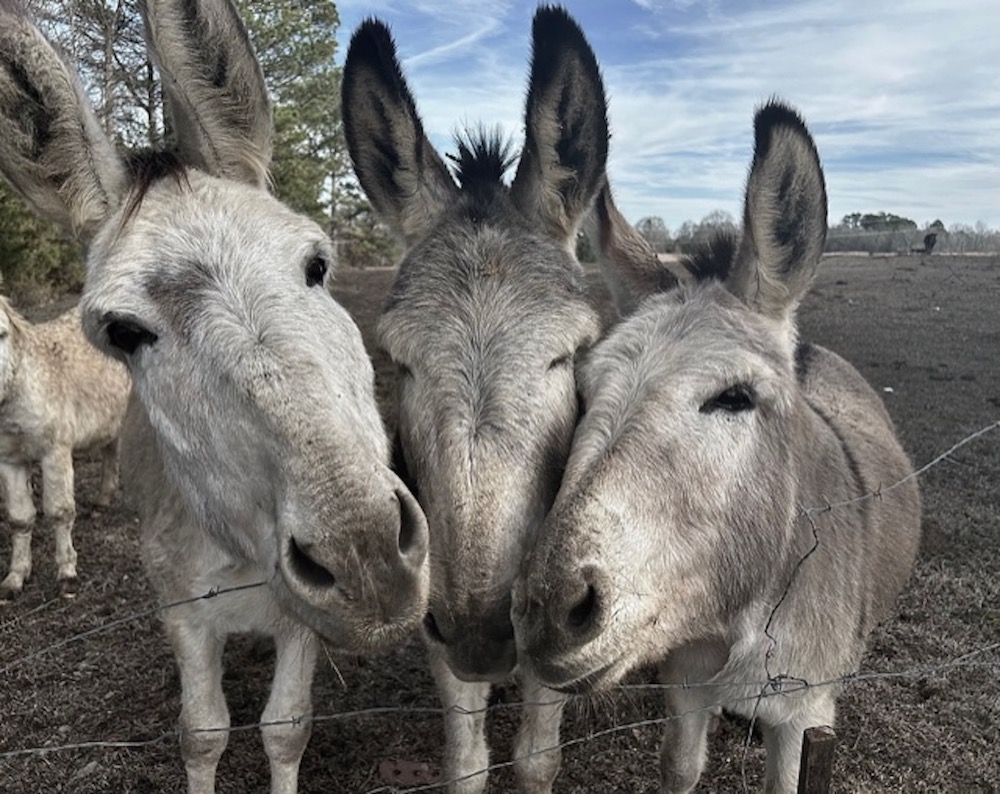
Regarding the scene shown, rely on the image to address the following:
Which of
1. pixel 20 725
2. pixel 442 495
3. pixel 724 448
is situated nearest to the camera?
pixel 442 495

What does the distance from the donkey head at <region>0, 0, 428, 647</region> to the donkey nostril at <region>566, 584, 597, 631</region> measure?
1.35ft

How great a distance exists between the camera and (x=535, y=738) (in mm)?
3242

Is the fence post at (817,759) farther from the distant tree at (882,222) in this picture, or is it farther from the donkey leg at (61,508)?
the distant tree at (882,222)

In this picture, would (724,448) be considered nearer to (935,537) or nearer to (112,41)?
(112,41)

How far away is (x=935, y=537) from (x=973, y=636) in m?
1.52

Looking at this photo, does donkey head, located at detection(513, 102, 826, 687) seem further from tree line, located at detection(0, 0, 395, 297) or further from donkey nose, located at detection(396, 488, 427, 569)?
tree line, located at detection(0, 0, 395, 297)

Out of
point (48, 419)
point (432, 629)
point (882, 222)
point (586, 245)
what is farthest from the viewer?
point (882, 222)

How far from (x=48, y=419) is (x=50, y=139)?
16.7 feet

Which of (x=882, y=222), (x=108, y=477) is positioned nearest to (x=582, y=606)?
(x=108, y=477)

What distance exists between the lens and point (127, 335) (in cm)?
223

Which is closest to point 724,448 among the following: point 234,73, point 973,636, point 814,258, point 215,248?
point 814,258

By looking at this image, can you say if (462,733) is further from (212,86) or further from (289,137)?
(289,137)

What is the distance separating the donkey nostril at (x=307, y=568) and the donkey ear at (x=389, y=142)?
4.99ft

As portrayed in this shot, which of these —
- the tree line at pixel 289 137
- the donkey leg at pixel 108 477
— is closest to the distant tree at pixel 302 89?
the tree line at pixel 289 137
